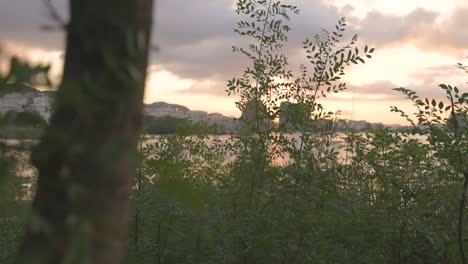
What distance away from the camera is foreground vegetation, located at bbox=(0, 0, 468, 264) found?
356 cm

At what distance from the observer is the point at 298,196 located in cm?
378

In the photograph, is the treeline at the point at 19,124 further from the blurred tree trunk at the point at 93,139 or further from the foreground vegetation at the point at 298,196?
the foreground vegetation at the point at 298,196

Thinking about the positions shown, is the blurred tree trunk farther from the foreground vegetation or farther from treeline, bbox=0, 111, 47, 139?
the foreground vegetation

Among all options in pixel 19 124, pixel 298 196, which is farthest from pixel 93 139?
pixel 298 196

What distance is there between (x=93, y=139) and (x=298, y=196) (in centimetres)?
296

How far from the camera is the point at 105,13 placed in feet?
3.52

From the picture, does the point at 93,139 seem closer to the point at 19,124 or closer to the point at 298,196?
the point at 19,124

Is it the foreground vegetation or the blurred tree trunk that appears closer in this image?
the blurred tree trunk

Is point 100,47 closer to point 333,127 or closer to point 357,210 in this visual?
point 357,210

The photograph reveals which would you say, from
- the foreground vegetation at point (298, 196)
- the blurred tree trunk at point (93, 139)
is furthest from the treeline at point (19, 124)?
Answer: the foreground vegetation at point (298, 196)

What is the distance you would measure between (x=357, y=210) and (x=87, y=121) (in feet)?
11.5

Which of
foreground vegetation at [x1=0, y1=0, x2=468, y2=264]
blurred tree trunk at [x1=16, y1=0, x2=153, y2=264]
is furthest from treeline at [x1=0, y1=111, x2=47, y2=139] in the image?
foreground vegetation at [x1=0, y1=0, x2=468, y2=264]

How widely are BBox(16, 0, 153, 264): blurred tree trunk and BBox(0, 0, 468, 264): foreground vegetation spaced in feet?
5.06

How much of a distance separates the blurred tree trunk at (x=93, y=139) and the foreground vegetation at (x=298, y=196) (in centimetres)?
154
